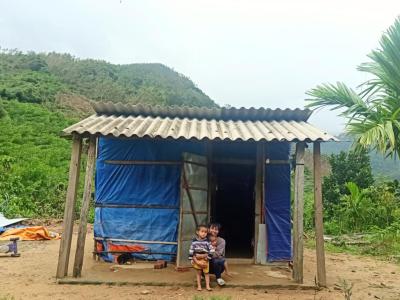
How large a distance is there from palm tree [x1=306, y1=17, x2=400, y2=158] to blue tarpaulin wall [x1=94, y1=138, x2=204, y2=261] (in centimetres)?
296

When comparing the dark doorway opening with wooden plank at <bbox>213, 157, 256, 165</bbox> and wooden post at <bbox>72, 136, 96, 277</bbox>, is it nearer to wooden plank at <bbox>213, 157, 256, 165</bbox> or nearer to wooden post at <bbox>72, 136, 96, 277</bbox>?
wooden plank at <bbox>213, 157, 256, 165</bbox>

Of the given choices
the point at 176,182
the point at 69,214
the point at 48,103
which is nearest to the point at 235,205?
the point at 176,182

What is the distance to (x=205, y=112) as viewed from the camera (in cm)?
812

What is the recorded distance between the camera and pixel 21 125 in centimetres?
2375

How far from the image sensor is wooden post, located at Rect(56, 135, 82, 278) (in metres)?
6.65

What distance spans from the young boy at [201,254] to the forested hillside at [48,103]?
2782mm

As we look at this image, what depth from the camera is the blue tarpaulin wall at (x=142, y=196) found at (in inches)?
315

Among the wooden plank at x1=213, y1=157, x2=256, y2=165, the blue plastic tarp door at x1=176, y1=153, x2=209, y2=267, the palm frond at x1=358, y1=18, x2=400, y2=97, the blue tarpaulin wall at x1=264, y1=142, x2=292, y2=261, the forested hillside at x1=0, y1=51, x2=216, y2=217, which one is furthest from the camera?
the forested hillside at x1=0, y1=51, x2=216, y2=217

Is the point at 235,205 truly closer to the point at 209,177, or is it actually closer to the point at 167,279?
the point at 209,177

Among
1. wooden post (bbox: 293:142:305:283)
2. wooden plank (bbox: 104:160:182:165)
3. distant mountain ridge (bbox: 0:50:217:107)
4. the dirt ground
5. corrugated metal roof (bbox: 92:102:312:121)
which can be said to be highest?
distant mountain ridge (bbox: 0:50:217:107)

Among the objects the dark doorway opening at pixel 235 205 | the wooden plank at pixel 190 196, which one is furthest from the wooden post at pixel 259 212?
the dark doorway opening at pixel 235 205

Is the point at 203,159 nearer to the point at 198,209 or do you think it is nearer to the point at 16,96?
the point at 198,209

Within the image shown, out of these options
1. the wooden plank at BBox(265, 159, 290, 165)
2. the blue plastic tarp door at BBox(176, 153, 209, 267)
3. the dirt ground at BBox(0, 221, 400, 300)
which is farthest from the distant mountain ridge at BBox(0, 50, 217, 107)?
the wooden plank at BBox(265, 159, 290, 165)

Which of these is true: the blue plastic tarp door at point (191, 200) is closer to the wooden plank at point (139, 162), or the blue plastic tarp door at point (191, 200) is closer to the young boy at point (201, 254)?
the wooden plank at point (139, 162)
